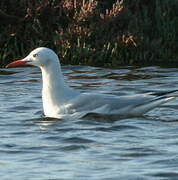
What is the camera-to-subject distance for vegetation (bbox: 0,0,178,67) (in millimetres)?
16750

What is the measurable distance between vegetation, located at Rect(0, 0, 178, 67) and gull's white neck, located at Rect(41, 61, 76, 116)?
4241 mm

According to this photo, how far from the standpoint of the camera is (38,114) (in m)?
12.4

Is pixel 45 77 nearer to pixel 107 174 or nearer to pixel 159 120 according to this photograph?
pixel 159 120

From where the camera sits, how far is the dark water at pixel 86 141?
862cm

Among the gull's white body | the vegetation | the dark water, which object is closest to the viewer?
the dark water

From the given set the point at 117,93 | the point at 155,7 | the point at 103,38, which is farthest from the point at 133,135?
the point at 155,7

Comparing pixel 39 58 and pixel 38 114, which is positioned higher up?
pixel 39 58

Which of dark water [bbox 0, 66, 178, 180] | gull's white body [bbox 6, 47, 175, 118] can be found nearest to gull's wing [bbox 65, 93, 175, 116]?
gull's white body [bbox 6, 47, 175, 118]

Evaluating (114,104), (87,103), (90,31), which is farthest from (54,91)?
(90,31)

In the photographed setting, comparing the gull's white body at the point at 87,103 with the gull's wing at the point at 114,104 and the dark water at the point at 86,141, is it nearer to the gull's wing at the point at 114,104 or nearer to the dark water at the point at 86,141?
the gull's wing at the point at 114,104

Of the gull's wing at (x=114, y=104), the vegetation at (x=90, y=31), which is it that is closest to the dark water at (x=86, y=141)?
the gull's wing at (x=114, y=104)

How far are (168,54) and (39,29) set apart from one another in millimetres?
2668

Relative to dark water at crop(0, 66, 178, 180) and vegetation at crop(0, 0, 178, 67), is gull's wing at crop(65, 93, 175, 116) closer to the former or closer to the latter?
dark water at crop(0, 66, 178, 180)

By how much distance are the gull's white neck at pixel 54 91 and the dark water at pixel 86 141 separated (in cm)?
20
